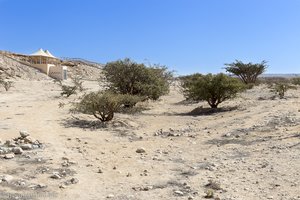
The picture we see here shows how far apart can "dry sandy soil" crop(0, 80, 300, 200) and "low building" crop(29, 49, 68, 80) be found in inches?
1476

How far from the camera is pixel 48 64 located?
5294cm

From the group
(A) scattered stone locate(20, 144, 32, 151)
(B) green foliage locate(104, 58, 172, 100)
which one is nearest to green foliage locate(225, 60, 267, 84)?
(B) green foliage locate(104, 58, 172, 100)

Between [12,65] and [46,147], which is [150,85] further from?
[12,65]

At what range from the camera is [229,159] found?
842 cm

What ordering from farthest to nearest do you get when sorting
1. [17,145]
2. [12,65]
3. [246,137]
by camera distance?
[12,65] < [246,137] < [17,145]

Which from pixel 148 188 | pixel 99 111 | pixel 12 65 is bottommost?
pixel 148 188

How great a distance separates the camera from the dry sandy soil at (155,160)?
6.37 meters

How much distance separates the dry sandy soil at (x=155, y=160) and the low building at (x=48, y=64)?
3750 centimetres

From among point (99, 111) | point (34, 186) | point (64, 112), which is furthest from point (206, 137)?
point (64, 112)

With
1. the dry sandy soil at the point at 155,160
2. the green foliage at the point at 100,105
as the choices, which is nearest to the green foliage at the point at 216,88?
the dry sandy soil at the point at 155,160

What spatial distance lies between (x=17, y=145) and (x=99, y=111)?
4.61 m

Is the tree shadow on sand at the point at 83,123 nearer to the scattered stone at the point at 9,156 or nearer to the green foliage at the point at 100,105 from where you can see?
the green foliage at the point at 100,105

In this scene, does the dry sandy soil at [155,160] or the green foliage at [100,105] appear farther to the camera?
the green foliage at [100,105]

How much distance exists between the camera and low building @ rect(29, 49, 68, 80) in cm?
5056
